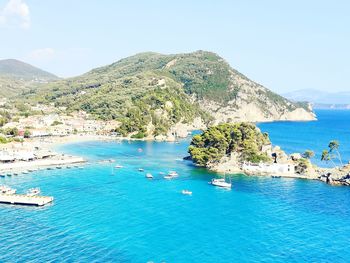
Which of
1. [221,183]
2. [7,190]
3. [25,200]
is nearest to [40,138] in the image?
[7,190]

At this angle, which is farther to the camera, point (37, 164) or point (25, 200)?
point (37, 164)

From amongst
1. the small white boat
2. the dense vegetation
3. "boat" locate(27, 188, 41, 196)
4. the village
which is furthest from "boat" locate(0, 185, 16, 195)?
the dense vegetation

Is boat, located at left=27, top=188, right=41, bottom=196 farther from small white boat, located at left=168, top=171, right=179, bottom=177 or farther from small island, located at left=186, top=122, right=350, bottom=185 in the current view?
small island, located at left=186, top=122, right=350, bottom=185

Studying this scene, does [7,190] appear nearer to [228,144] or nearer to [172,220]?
[172,220]

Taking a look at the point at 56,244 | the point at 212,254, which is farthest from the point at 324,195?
the point at 56,244

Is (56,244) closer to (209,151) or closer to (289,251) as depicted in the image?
(289,251)

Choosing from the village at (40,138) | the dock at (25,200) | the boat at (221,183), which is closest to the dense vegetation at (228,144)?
the boat at (221,183)
